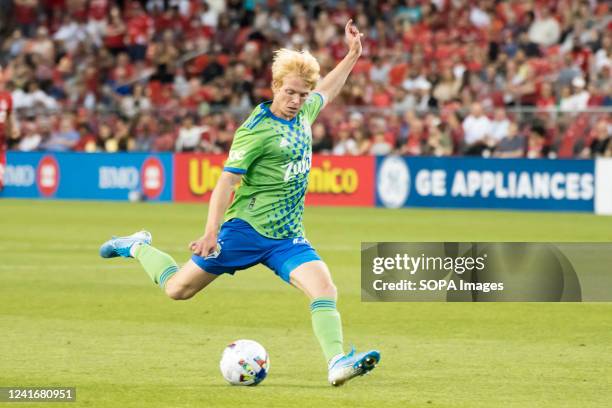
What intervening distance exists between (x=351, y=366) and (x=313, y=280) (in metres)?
0.61

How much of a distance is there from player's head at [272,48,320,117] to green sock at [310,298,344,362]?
118 cm

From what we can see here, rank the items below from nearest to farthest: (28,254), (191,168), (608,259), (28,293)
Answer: (28,293) < (608,259) < (28,254) < (191,168)

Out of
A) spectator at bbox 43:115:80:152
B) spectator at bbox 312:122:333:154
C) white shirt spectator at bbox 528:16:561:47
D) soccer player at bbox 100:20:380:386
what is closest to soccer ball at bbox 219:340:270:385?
soccer player at bbox 100:20:380:386

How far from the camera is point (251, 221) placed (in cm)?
826

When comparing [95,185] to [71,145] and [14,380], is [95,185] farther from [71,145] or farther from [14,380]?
[14,380]

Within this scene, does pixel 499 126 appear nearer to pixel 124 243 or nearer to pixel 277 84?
pixel 124 243

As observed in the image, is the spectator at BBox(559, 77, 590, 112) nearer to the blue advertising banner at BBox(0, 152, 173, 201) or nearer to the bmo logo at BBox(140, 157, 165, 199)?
the blue advertising banner at BBox(0, 152, 173, 201)

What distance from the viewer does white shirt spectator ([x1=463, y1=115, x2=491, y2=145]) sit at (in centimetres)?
2553

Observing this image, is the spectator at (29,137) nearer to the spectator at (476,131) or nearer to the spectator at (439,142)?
the spectator at (439,142)

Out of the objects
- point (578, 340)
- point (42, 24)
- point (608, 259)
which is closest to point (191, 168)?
point (42, 24)

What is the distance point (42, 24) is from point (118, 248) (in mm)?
28167

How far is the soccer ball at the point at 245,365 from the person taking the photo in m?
8.30

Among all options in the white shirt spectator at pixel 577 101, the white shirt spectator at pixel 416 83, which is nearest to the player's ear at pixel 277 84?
the white shirt spectator at pixel 577 101

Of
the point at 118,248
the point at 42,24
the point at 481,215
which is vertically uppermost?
the point at 42,24
